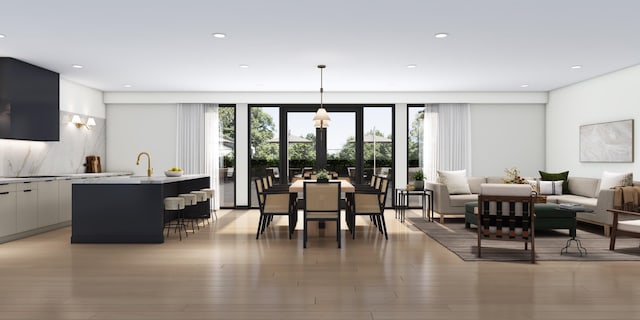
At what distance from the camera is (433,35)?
5539mm

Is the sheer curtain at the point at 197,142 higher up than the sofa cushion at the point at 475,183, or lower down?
higher up

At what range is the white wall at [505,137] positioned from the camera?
10102 mm

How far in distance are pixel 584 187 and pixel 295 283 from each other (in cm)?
642

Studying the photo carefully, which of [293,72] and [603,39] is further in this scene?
[293,72]

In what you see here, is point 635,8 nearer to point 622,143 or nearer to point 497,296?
point 497,296

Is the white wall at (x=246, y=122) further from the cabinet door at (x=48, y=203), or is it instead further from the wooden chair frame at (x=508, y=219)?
the wooden chair frame at (x=508, y=219)

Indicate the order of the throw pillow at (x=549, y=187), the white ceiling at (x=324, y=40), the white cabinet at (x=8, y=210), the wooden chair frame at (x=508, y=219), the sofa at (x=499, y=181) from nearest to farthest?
the white ceiling at (x=324, y=40) → the wooden chair frame at (x=508, y=219) → the white cabinet at (x=8, y=210) → the sofa at (x=499, y=181) → the throw pillow at (x=549, y=187)

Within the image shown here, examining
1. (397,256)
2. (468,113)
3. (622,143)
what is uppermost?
(468,113)

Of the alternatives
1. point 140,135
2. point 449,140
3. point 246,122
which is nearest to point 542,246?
point 449,140

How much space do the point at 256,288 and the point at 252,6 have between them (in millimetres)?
2749

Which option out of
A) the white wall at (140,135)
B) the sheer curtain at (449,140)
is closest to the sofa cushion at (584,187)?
the sheer curtain at (449,140)

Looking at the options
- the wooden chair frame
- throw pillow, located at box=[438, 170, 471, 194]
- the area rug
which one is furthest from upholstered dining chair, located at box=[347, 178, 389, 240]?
throw pillow, located at box=[438, 170, 471, 194]

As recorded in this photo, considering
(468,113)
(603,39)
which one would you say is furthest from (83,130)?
(603,39)

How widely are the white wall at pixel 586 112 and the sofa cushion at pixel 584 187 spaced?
357 mm
